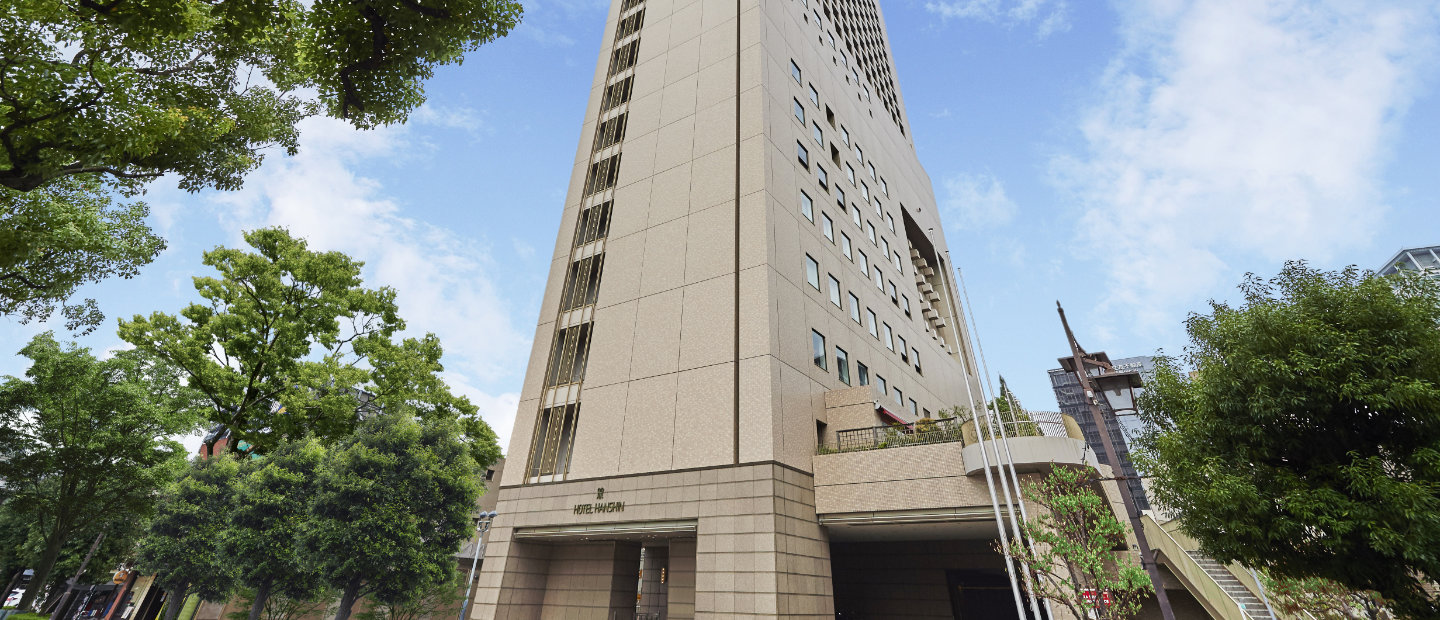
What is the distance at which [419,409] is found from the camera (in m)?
30.0

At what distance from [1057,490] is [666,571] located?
1448cm

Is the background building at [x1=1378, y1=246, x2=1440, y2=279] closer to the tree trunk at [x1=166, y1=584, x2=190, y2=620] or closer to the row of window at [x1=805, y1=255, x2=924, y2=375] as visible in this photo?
the row of window at [x1=805, y1=255, x2=924, y2=375]

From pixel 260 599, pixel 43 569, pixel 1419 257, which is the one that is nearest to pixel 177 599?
pixel 260 599

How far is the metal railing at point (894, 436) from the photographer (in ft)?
62.4

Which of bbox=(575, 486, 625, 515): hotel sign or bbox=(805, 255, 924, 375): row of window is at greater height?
bbox=(805, 255, 924, 375): row of window

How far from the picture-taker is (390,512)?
24.2 metres

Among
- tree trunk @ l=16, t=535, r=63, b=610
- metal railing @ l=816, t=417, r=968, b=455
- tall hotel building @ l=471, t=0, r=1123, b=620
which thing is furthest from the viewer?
tree trunk @ l=16, t=535, r=63, b=610

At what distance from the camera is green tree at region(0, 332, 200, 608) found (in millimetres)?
23250

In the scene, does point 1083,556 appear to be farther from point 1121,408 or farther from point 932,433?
point 932,433

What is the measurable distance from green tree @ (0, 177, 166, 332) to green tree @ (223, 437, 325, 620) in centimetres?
1185

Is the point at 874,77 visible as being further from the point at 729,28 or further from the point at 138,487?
the point at 138,487

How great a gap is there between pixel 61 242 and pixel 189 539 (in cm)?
2798

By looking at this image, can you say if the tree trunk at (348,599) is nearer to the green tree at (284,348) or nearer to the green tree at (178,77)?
the green tree at (284,348)

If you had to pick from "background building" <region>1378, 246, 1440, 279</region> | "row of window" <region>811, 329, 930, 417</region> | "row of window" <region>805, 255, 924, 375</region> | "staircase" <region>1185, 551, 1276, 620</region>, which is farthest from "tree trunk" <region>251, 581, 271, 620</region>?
"background building" <region>1378, 246, 1440, 279</region>
